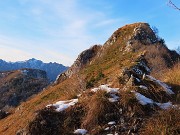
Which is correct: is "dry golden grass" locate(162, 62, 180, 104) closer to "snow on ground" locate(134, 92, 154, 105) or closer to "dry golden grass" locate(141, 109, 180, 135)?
"snow on ground" locate(134, 92, 154, 105)

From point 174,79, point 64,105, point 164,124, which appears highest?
point 174,79

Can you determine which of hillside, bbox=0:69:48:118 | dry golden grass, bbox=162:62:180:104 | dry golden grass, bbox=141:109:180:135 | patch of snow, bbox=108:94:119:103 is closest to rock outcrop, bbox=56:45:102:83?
dry golden grass, bbox=162:62:180:104

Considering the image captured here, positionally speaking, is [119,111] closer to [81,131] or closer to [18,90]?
[81,131]

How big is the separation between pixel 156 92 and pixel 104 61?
128ft

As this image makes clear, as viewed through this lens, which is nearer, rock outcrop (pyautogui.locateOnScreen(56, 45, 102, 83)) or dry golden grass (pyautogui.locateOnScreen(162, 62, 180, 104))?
dry golden grass (pyautogui.locateOnScreen(162, 62, 180, 104))

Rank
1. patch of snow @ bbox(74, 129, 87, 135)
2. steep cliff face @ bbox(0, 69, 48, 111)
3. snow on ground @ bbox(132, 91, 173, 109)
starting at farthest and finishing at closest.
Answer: steep cliff face @ bbox(0, 69, 48, 111) → snow on ground @ bbox(132, 91, 173, 109) → patch of snow @ bbox(74, 129, 87, 135)

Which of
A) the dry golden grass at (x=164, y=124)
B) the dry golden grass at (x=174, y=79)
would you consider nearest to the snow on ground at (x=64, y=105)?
the dry golden grass at (x=164, y=124)

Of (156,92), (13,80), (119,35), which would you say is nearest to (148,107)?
(156,92)

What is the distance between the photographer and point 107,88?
38.3ft

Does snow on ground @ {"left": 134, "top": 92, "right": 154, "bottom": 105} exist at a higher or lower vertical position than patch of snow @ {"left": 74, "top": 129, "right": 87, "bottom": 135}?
higher

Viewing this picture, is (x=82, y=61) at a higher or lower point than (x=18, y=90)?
higher

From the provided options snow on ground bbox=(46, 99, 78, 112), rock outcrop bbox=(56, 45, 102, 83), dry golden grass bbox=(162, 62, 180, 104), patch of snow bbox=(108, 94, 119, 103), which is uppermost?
rock outcrop bbox=(56, 45, 102, 83)

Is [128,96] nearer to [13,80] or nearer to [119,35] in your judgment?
[119,35]

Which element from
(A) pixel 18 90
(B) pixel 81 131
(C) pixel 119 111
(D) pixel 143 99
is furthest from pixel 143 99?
A: (A) pixel 18 90
